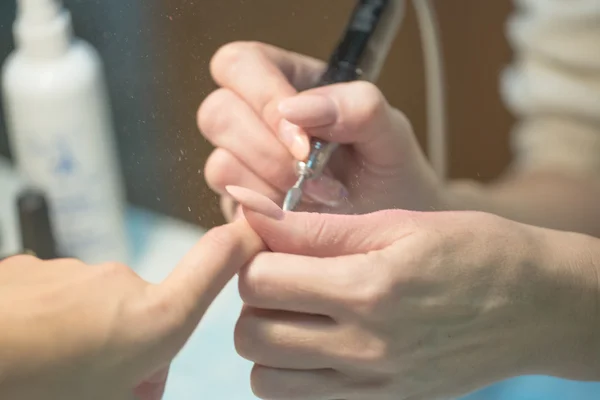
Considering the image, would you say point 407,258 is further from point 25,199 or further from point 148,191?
point 25,199

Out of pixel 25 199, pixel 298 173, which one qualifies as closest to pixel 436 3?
pixel 298 173

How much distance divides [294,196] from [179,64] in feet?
0.27

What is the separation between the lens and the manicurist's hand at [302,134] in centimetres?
33

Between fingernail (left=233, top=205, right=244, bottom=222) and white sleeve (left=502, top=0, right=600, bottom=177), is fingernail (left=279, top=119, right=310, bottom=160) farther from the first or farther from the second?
white sleeve (left=502, top=0, right=600, bottom=177)

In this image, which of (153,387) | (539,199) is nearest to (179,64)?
(153,387)

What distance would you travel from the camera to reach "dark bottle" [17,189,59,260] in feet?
1.31

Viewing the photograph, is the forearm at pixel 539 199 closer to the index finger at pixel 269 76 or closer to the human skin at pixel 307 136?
the human skin at pixel 307 136

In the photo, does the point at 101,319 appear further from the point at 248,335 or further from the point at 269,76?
the point at 269,76

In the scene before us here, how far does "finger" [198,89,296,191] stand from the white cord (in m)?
0.10

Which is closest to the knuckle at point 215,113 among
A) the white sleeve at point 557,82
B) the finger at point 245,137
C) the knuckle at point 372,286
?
the finger at point 245,137

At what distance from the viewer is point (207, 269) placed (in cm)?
27

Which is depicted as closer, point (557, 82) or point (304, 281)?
point (304, 281)

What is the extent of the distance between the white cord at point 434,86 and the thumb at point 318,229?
11 cm

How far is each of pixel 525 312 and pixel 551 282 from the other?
0.02m
